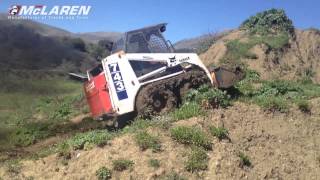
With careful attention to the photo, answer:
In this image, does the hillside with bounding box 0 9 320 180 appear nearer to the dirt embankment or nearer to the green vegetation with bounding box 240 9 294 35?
the dirt embankment

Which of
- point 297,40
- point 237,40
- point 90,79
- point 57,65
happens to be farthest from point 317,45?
point 57,65

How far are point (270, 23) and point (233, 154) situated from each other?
23008 millimetres

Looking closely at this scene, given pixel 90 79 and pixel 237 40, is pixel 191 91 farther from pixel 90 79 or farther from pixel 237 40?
pixel 237 40

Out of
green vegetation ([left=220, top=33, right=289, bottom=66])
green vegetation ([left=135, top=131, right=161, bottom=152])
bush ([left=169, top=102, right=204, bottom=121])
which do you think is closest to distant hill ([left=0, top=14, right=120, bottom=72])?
green vegetation ([left=220, top=33, right=289, bottom=66])

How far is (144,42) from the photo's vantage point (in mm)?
16906

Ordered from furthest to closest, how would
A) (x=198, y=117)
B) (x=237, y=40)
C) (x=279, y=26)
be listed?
(x=279, y=26)
(x=237, y=40)
(x=198, y=117)

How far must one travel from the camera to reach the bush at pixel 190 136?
12.3m

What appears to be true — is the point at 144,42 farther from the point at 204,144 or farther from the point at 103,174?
the point at 103,174

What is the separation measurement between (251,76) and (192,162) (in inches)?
513

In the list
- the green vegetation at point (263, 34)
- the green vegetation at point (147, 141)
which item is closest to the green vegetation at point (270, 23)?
the green vegetation at point (263, 34)

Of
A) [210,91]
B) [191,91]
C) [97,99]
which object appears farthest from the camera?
[97,99]

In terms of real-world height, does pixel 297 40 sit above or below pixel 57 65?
below

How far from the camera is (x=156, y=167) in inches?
456

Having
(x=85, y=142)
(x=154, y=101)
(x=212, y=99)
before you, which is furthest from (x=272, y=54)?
(x=85, y=142)
